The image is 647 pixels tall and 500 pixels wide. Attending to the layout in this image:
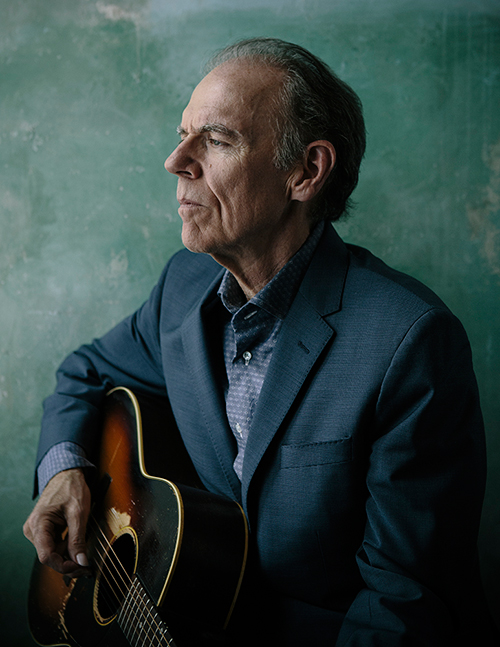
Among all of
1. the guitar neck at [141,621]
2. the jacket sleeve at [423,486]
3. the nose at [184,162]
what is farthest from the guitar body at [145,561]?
the nose at [184,162]

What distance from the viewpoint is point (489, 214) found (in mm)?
1521

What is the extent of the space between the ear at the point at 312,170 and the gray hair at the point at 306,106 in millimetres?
22

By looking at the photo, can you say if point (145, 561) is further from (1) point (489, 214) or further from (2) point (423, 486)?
(1) point (489, 214)

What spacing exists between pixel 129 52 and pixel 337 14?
69cm

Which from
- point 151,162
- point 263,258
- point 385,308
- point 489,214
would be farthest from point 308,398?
point 151,162

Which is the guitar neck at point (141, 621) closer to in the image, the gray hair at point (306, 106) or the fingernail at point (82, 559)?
the fingernail at point (82, 559)

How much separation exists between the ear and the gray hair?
0.07ft

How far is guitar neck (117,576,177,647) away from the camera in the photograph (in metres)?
0.96

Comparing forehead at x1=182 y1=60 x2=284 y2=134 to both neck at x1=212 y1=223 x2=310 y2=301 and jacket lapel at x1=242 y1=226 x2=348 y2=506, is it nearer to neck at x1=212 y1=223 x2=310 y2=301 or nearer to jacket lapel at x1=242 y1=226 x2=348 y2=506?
neck at x1=212 y1=223 x2=310 y2=301

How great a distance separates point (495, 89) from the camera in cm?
148

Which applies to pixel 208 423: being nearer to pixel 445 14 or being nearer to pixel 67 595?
pixel 67 595

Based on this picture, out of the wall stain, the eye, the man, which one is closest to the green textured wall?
the wall stain

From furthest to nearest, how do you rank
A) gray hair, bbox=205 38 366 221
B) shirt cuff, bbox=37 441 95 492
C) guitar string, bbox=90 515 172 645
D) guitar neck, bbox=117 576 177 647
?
shirt cuff, bbox=37 441 95 492
gray hair, bbox=205 38 366 221
guitar string, bbox=90 515 172 645
guitar neck, bbox=117 576 177 647

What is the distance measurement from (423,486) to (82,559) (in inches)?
33.1
